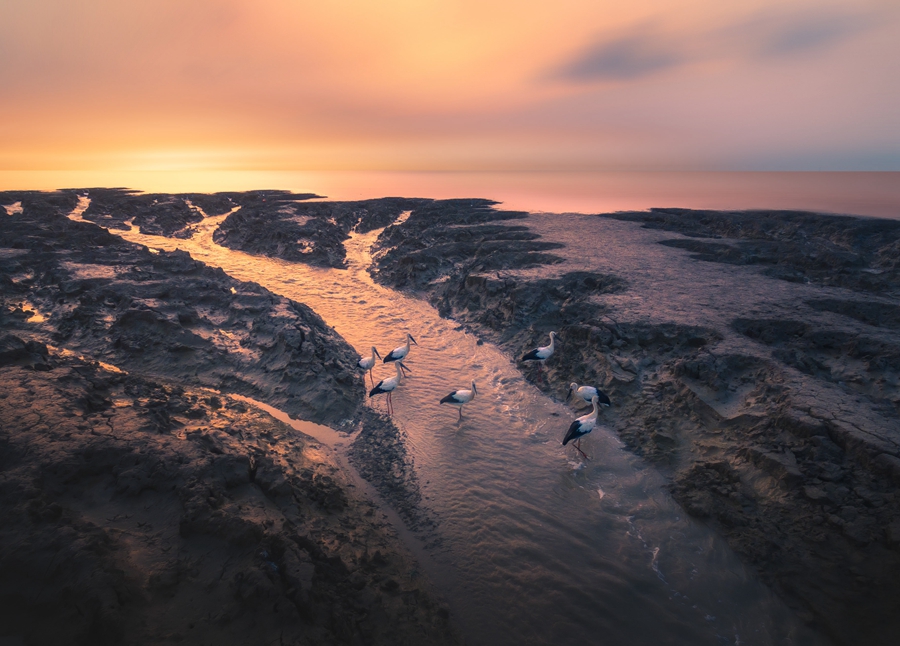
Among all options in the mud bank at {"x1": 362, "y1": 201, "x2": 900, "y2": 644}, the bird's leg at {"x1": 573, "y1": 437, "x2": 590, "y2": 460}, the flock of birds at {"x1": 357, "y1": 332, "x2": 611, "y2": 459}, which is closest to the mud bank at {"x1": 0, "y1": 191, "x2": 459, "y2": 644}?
the flock of birds at {"x1": 357, "y1": 332, "x2": 611, "y2": 459}

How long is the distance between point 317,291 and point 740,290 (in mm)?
18717

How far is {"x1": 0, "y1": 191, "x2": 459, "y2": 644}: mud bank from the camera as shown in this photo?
4.06 metres

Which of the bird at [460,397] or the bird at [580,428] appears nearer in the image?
the bird at [580,428]

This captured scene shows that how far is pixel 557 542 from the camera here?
6699mm

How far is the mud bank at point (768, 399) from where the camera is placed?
5816 mm

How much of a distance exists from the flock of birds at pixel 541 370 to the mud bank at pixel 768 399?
0.63 metres

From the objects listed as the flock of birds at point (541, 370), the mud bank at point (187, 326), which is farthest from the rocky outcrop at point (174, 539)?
the flock of birds at point (541, 370)

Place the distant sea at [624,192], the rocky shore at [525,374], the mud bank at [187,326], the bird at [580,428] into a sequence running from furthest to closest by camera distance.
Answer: the distant sea at [624,192]
the mud bank at [187,326]
the bird at [580,428]
the rocky shore at [525,374]

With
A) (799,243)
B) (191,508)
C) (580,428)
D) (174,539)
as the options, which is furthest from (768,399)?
(799,243)

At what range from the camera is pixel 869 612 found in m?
5.20

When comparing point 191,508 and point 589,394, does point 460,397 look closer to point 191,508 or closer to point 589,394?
point 589,394

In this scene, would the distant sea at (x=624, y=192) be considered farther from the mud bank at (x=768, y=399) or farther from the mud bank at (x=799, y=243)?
the mud bank at (x=768, y=399)

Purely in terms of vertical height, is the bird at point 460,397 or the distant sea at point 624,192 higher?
the distant sea at point 624,192

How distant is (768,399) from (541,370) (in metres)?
5.47
